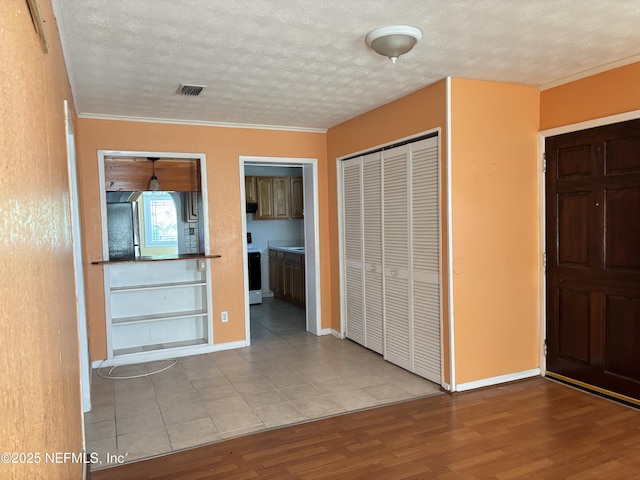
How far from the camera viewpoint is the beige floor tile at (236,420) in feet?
9.96

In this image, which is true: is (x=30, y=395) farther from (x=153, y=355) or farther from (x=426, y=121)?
(x=153, y=355)

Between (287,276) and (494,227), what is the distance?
4.21 meters

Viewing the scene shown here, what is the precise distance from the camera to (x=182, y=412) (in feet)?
10.8

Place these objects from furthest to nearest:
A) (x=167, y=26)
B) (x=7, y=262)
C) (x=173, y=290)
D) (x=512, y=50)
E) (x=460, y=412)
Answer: (x=173, y=290) → (x=460, y=412) → (x=512, y=50) → (x=167, y=26) → (x=7, y=262)

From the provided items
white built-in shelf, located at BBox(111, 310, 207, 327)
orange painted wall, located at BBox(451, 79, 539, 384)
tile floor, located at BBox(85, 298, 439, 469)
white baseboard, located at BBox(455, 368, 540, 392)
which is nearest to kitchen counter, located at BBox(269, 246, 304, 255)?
tile floor, located at BBox(85, 298, 439, 469)

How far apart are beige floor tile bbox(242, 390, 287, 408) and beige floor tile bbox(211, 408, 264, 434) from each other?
0.15m

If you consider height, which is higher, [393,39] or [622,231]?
[393,39]

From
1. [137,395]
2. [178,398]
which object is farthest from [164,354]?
[178,398]

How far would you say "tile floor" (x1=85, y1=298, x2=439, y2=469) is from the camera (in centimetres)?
298

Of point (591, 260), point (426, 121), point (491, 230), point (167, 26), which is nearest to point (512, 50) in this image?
point (426, 121)

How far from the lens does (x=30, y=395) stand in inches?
36.4

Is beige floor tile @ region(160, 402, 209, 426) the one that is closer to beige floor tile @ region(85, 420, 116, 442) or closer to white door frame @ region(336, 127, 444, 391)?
beige floor tile @ region(85, 420, 116, 442)

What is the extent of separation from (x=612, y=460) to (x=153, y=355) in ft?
A: 13.0

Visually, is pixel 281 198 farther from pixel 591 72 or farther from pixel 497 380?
pixel 591 72
